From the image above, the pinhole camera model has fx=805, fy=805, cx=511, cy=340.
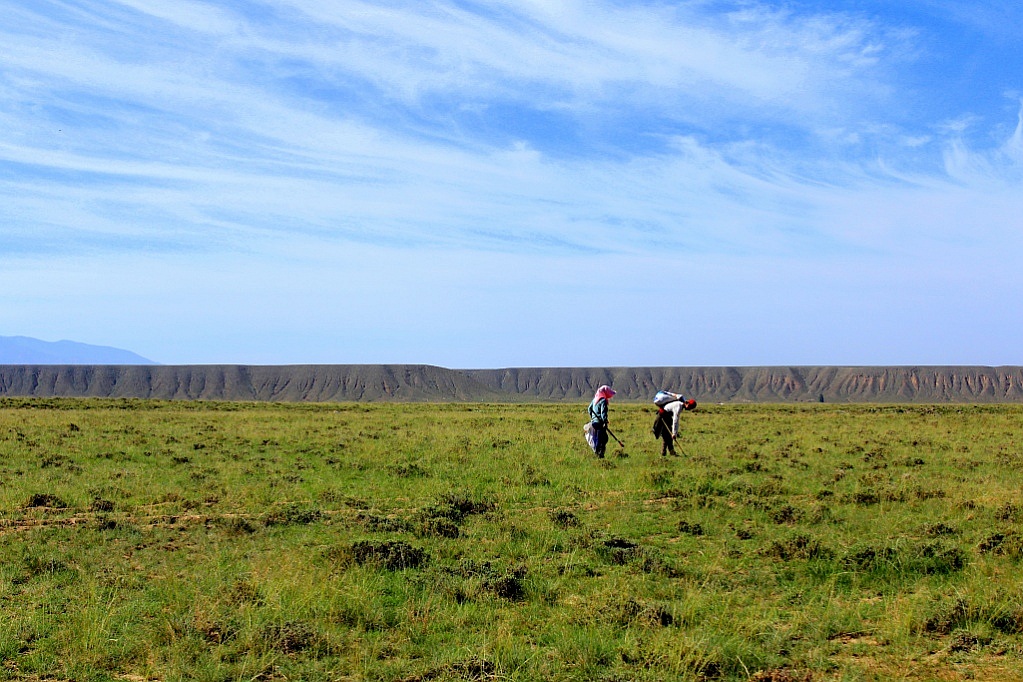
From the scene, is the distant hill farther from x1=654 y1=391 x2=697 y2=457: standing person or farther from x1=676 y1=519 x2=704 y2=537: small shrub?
x1=676 y1=519 x2=704 y2=537: small shrub

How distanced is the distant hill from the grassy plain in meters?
150

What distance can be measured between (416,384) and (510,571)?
172 m

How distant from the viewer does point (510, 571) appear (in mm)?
9531

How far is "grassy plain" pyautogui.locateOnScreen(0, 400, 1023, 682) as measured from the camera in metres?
6.66

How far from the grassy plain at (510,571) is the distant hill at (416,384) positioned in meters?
150

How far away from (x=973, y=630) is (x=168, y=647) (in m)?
7.07

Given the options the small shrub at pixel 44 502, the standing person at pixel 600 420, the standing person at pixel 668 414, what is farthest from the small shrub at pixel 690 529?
the small shrub at pixel 44 502

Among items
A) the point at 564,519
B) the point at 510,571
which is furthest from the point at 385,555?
the point at 564,519

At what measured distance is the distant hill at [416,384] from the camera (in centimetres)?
17188

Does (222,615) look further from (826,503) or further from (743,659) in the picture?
(826,503)

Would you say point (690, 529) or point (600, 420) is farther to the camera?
point (600, 420)

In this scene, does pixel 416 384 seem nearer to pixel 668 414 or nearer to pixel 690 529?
pixel 668 414

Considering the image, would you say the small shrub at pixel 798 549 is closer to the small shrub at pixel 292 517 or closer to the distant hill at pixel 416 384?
the small shrub at pixel 292 517

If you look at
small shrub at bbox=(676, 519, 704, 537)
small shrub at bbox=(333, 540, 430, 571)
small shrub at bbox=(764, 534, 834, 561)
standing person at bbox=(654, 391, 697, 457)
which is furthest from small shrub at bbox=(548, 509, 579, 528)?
standing person at bbox=(654, 391, 697, 457)
